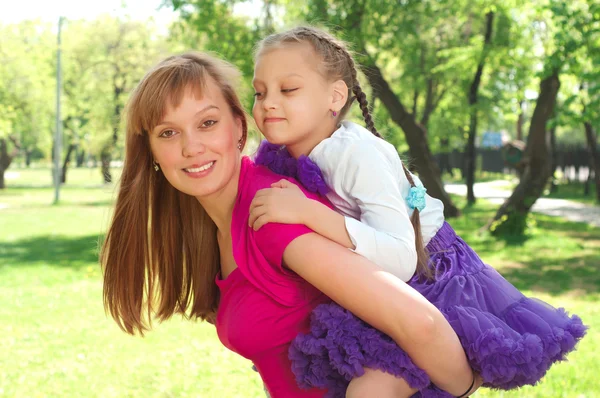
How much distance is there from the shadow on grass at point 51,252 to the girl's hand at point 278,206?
11.7 metres

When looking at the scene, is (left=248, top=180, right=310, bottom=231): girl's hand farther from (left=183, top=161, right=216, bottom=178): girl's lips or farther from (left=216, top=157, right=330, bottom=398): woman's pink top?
(left=183, top=161, right=216, bottom=178): girl's lips

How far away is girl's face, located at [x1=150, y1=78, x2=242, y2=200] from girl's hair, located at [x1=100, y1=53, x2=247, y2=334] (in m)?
0.11

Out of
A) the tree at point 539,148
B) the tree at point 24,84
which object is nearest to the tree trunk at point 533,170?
the tree at point 539,148

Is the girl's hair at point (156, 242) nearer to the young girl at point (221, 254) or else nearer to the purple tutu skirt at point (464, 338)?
the young girl at point (221, 254)

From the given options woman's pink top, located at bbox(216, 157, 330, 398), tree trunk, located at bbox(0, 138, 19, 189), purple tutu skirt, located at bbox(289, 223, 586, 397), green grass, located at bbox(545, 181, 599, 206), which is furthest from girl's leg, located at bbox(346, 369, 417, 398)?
tree trunk, located at bbox(0, 138, 19, 189)

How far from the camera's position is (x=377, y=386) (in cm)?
238

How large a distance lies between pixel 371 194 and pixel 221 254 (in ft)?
2.72

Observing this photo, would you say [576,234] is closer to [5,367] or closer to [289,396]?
[5,367]

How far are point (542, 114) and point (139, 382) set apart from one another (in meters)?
11.6

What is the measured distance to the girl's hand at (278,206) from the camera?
2328mm

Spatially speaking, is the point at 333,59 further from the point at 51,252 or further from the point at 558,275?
the point at 51,252

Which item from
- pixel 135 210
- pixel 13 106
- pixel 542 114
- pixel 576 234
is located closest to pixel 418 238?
pixel 135 210

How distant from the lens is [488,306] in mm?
2643

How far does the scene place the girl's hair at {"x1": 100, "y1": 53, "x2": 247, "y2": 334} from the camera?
291 centimetres
